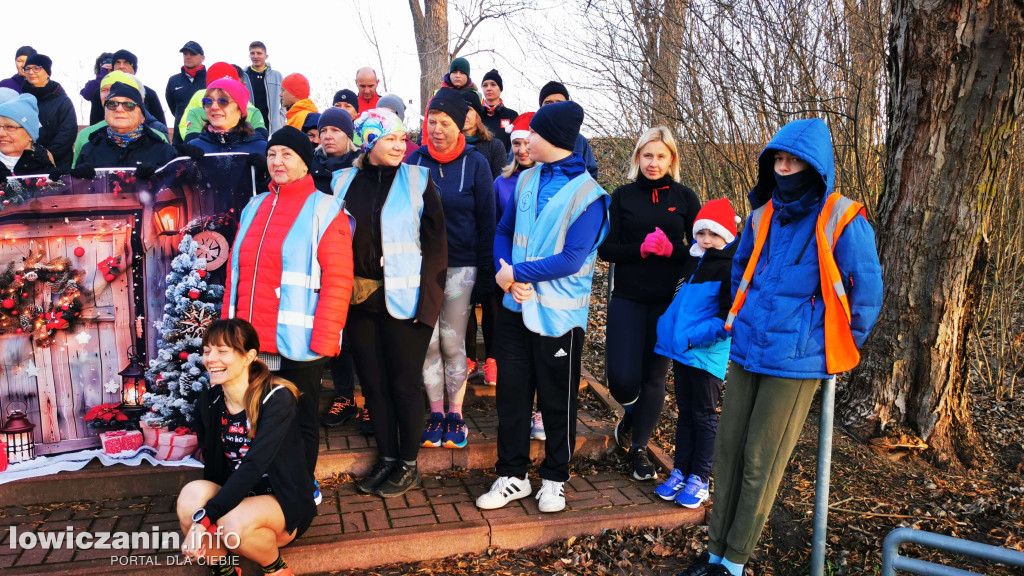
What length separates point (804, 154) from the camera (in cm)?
275

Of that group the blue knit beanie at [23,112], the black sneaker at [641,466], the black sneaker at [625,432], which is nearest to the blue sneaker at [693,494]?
the black sneaker at [641,466]

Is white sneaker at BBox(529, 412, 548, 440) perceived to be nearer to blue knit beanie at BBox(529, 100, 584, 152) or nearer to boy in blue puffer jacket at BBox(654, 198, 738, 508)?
boy in blue puffer jacket at BBox(654, 198, 738, 508)

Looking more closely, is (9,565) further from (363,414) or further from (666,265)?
(666,265)

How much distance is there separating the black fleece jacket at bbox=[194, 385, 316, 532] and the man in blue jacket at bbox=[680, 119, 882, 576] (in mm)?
1919

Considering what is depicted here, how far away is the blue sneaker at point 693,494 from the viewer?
3732 millimetres

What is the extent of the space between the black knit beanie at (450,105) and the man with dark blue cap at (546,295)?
0.62 meters

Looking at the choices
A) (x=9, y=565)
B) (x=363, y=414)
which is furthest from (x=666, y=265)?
(x=9, y=565)

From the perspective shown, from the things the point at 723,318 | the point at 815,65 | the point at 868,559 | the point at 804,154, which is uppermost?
the point at 815,65

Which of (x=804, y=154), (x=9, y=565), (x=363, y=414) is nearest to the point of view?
(x=804, y=154)

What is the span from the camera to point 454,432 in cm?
413

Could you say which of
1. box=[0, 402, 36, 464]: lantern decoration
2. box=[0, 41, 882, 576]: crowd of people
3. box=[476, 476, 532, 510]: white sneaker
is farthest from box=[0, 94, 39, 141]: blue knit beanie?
box=[476, 476, 532, 510]: white sneaker

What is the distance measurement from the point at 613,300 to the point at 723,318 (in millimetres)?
747

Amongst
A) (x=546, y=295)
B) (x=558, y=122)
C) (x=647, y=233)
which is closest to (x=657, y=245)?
(x=647, y=233)

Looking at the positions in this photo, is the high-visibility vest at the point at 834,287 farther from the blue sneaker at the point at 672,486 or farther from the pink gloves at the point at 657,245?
the blue sneaker at the point at 672,486
